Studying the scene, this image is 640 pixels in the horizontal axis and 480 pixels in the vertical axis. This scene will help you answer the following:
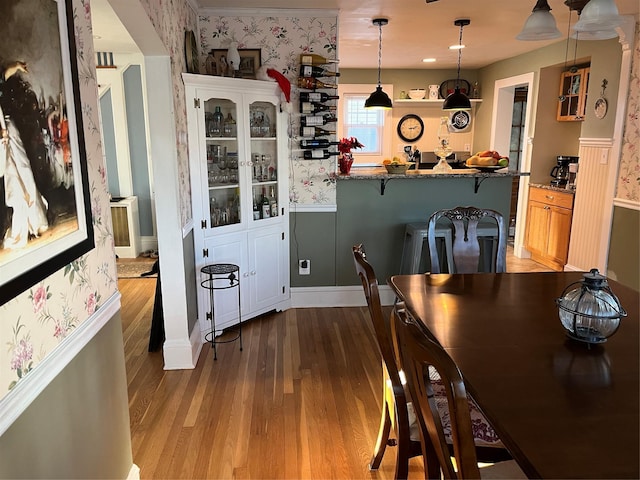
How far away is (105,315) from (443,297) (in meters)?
1.34

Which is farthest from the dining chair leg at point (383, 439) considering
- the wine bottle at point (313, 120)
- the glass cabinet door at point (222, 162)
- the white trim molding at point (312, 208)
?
the wine bottle at point (313, 120)

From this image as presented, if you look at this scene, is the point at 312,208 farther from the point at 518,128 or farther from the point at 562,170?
the point at 518,128

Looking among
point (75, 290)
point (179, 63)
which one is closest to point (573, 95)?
point (179, 63)

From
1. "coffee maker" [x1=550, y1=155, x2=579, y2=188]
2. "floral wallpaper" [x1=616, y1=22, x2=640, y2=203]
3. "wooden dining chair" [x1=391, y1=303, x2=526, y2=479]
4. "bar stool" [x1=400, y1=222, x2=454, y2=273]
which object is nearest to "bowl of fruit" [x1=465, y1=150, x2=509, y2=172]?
"bar stool" [x1=400, y1=222, x2=454, y2=273]

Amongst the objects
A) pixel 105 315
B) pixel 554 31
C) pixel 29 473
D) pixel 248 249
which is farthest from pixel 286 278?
pixel 29 473

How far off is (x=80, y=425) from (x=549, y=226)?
5105mm

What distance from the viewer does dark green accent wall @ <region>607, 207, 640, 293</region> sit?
3.87 metres

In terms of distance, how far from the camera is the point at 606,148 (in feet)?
14.0

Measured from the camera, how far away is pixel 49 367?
124 cm

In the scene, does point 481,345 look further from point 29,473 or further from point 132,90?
point 132,90

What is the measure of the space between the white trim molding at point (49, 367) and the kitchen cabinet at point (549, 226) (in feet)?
15.4

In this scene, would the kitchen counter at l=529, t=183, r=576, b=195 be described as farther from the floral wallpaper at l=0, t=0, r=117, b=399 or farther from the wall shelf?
the floral wallpaper at l=0, t=0, r=117, b=399

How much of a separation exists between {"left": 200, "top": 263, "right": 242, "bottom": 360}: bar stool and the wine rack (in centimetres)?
115

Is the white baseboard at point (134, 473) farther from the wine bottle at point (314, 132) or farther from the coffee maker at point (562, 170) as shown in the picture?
the coffee maker at point (562, 170)
